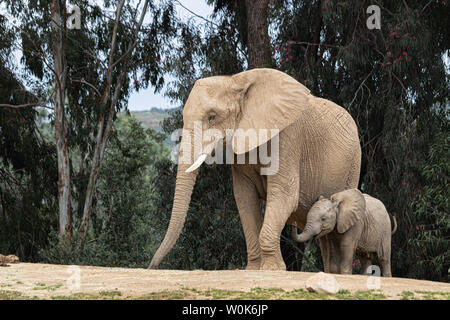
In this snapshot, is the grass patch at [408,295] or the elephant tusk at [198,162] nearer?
the grass patch at [408,295]

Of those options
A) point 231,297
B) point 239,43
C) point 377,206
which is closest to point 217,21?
point 239,43

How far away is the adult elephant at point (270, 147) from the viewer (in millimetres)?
7844

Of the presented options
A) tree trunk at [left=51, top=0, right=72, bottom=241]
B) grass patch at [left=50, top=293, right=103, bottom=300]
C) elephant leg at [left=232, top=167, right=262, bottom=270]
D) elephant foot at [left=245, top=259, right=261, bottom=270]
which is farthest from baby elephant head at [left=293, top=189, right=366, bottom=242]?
tree trunk at [left=51, top=0, right=72, bottom=241]

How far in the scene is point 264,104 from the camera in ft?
26.8

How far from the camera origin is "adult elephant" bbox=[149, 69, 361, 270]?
7.84m

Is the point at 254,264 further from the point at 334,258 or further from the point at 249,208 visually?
the point at 334,258

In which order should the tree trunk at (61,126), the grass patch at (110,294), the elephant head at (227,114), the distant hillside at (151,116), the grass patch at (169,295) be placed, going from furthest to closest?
the distant hillside at (151,116) < the tree trunk at (61,126) < the elephant head at (227,114) < the grass patch at (110,294) < the grass patch at (169,295)

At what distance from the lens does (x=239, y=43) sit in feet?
51.1

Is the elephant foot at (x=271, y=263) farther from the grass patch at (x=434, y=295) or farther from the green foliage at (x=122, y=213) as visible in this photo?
the green foliage at (x=122, y=213)

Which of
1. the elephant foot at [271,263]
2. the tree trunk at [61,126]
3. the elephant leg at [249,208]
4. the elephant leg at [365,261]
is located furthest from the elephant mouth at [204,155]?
the tree trunk at [61,126]

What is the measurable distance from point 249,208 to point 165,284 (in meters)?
2.42

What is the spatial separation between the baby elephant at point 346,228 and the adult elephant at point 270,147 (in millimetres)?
333

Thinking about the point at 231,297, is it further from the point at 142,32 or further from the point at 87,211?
the point at 142,32

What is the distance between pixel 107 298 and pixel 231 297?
1004mm
